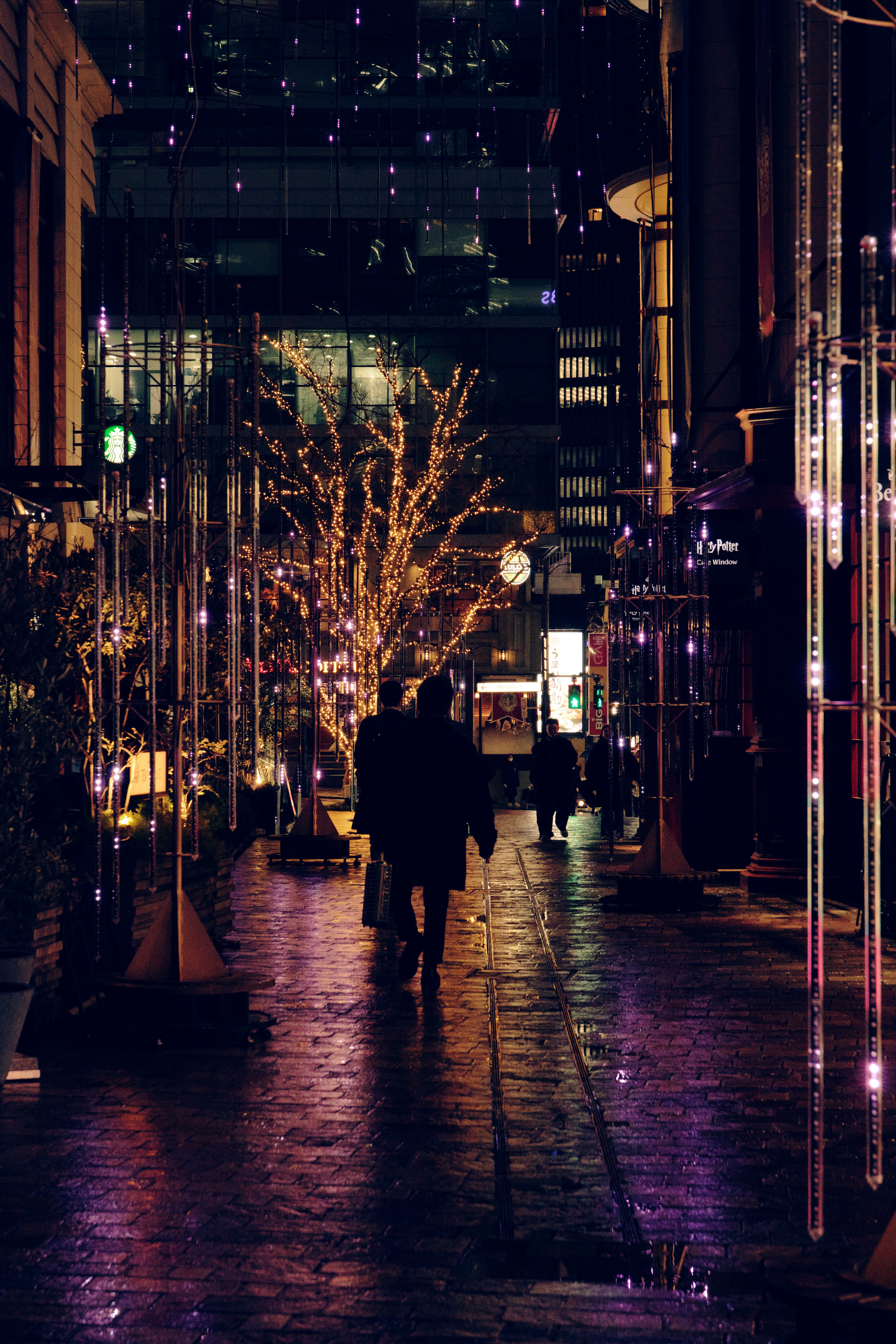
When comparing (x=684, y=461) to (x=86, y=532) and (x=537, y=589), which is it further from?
(x=537, y=589)

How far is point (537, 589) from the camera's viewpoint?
64312 mm

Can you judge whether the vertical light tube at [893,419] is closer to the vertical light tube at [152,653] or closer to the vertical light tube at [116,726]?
the vertical light tube at [152,653]

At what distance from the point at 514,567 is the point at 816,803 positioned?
3575 centimetres

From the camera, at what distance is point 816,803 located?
3.88 metres

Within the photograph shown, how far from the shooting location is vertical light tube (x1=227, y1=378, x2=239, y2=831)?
853cm

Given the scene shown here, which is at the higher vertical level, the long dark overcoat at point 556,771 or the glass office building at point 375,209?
the glass office building at point 375,209

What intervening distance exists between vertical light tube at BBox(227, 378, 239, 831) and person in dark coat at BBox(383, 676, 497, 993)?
114 centimetres

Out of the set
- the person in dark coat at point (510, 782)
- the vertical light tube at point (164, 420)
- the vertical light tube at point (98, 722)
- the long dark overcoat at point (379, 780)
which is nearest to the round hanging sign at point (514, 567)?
the person in dark coat at point (510, 782)

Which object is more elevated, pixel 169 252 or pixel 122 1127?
pixel 169 252

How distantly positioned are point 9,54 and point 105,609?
32.9 ft

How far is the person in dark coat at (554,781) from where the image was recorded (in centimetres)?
2298

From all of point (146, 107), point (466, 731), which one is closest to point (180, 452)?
point (466, 731)

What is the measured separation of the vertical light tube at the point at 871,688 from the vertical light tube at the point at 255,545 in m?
4.64

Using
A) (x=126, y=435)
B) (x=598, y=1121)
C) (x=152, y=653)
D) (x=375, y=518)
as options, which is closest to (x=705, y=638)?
(x=126, y=435)
